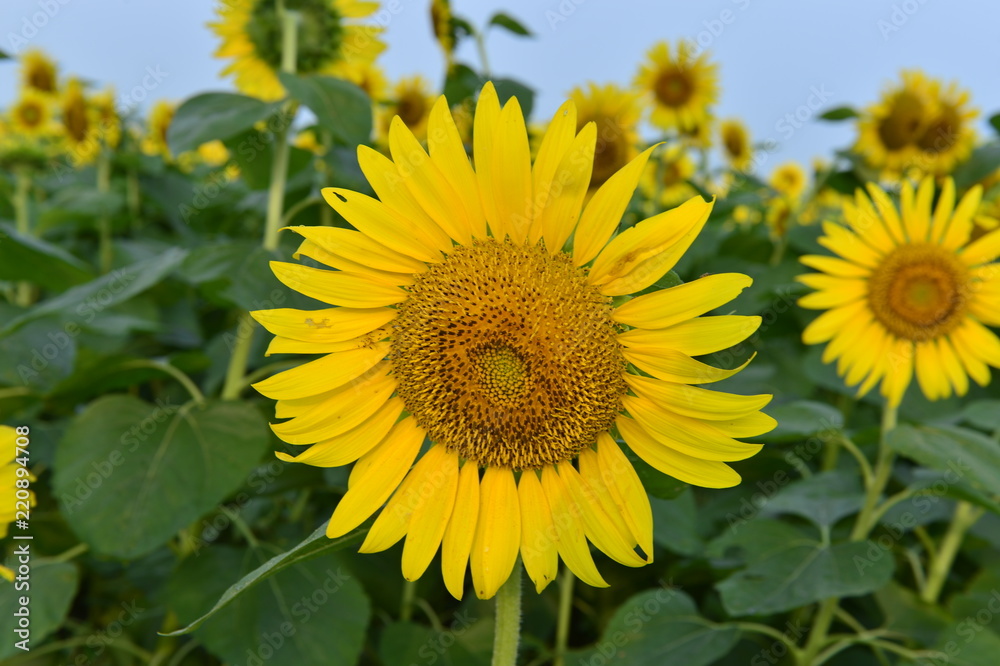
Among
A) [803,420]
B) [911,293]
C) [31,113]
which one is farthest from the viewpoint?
[31,113]

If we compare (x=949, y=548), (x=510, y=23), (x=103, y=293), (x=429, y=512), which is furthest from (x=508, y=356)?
(x=510, y=23)

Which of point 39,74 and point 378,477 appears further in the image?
point 39,74

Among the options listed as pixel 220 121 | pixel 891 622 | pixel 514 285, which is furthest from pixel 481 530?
pixel 891 622

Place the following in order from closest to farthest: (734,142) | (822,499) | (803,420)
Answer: (803,420), (822,499), (734,142)

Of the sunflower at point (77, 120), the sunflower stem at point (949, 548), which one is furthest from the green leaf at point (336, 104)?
the sunflower at point (77, 120)

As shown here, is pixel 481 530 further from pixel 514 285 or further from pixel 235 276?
pixel 235 276

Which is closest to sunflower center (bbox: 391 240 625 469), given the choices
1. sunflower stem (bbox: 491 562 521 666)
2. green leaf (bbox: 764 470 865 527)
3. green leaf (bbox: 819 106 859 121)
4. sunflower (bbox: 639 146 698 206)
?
sunflower stem (bbox: 491 562 521 666)

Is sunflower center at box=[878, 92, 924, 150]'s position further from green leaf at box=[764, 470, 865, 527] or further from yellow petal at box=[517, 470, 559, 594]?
yellow petal at box=[517, 470, 559, 594]

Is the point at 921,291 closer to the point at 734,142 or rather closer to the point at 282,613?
the point at 282,613
